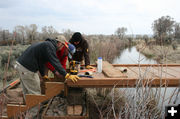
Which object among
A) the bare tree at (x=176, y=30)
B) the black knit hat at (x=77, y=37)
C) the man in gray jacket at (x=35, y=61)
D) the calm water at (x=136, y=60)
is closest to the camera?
the calm water at (x=136, y=60)

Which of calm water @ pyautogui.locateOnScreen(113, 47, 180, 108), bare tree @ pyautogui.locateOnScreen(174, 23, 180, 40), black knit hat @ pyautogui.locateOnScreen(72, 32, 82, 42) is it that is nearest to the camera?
calm water @ pyautogui.locateOnScreen(113, 47, 180, 108)

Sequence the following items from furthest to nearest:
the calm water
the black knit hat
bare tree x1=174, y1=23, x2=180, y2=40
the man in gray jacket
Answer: bare tree x1=174, y1=23, x2=180, y2=40 < the black knit hat < the man in gray jacket < the calm water

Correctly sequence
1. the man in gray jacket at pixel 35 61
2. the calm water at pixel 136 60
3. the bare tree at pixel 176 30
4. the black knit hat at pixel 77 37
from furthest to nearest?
the bare tree at pixel 176 30 < the black knit hat at pixel 77 37 < the man in gray jacket at pixel 35 61 < the calm water at pixel 136 60

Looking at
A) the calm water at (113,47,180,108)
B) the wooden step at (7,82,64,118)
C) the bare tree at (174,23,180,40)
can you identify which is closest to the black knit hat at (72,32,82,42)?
the calm water at (113,47,180,108)

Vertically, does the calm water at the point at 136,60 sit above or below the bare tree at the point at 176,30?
below

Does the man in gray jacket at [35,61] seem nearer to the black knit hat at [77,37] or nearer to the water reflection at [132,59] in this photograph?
the black knit hat at [77,37]

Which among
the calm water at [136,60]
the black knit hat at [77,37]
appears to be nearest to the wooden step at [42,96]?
the calm water at [136,60]

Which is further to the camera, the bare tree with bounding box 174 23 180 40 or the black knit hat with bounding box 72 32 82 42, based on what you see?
the bare tree with bounding box 174 23 180 40

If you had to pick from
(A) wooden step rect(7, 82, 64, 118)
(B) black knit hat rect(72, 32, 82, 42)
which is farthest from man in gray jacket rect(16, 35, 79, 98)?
(B) black knit hat rect(72, 32, 82, 42)

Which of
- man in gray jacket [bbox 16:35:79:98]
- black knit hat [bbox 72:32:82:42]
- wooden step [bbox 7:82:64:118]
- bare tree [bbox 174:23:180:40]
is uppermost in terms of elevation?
bare tree [bbox 174:23:180:40]

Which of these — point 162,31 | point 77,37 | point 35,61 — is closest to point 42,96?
point 35,61

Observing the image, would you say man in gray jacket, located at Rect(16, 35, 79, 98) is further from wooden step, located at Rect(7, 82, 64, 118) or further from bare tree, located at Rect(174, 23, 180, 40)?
bare tree, located at Rect(174, 23, 180, 40)

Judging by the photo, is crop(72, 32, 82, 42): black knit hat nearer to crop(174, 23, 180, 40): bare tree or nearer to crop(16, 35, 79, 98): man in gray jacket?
crop(16, 35, 79, 98): man in gray jacket

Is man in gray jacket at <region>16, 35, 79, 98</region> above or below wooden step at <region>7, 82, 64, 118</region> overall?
above
